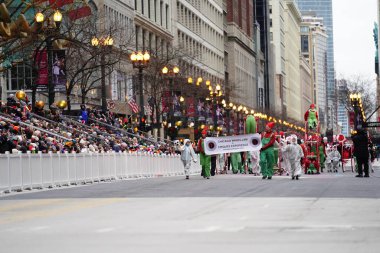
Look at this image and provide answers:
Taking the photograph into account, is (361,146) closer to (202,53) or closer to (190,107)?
(190,107)

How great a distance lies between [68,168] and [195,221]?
63.0 ft

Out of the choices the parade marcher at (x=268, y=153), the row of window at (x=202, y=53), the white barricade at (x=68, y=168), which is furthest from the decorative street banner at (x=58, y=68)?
the row of window at (x=202, y=53)

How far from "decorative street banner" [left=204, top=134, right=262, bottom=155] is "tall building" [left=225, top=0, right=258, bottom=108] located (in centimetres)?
9058

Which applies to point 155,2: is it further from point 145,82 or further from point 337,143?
point 337,143

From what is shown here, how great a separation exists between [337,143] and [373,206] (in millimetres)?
39268

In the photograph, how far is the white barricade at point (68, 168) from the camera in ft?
102

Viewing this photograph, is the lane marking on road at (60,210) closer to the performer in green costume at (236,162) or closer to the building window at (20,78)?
the performer in green costume at (236,162)

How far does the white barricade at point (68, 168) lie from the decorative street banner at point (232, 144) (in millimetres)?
3608

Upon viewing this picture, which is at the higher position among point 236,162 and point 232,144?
point 232,144

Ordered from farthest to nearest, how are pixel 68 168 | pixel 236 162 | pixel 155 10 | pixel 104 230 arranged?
pixel 155 10, pixel 236 162, pixel 68 168, pixel 104 230

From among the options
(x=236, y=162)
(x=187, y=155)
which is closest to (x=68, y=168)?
(x=187, y=155)

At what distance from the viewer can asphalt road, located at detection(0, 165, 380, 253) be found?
13227 mm

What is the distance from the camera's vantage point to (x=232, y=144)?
45281 millimetres

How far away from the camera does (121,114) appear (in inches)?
3255
